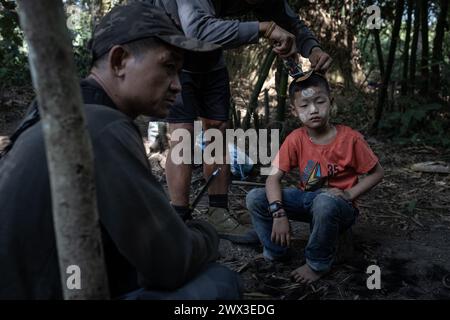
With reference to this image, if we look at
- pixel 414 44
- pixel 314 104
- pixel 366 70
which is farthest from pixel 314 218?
pixel 366 70

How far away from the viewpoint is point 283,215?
2943 millimetres

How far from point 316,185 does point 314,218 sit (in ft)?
1.09

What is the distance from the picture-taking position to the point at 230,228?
3.54m

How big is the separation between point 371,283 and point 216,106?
1.66 m

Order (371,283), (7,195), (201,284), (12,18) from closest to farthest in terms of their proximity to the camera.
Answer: (7,195) → (201,284) → (371,283) → (12,18)

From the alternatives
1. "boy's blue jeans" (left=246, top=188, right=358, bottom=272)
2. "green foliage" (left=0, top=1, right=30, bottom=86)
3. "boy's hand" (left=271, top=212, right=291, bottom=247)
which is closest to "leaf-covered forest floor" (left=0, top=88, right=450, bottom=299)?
"boy's blue jeans" (left=246, top=188, right=358, bottom=272)

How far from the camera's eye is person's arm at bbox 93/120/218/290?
4.64 feet

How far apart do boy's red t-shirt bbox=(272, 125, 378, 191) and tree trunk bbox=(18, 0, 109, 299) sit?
2036mm

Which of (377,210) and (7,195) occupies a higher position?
(7,195)

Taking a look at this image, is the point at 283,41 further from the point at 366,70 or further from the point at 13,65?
the point at 13,65

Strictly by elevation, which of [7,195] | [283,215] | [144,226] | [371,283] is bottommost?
[371,283]

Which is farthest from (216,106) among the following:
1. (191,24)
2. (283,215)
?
(283,215)

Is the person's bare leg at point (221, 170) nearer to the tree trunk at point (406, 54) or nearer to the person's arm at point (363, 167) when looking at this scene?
the person's arm at point (363, 167)

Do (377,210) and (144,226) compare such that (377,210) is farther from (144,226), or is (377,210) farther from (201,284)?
(144,226)
